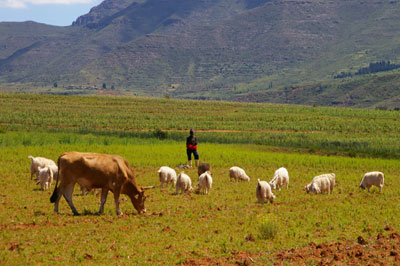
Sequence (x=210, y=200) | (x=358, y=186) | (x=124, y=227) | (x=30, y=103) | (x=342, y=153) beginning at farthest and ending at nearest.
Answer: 1. (x=30, y=103)
2. (x=342, y=153)
3. (x=358, y=186)
4. (x=210, y=200)
5. (x=124, y=227)

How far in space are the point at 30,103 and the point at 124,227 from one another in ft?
293

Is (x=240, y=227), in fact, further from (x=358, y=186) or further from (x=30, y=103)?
(x=30, y=103)

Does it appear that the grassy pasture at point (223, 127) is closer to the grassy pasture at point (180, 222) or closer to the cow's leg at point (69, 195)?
the grassy pasture at point (180, 222)

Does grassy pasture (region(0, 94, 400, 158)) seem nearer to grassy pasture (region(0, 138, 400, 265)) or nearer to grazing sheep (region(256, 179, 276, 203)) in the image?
grassy pasture (region(0, 138, 400, 265))

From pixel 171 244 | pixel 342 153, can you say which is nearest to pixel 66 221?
pixel 171 244

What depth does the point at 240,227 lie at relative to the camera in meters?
15.4

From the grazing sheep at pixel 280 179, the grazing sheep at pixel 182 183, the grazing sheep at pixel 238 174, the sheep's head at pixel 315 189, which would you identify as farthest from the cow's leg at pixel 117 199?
the grazing sheep at pixel 238 174

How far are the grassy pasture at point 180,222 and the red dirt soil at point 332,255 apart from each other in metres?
0.35

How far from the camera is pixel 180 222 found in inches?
624

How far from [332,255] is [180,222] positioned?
17.2 ft

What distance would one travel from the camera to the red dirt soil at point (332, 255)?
12.0 meters

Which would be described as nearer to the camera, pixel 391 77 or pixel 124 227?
pixel 124 227

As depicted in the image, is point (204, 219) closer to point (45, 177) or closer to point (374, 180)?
point (45, 177)

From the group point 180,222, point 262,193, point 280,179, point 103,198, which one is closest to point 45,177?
point 103,198
